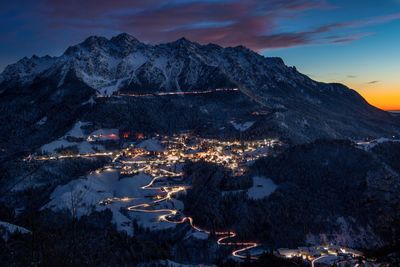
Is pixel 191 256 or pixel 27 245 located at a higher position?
pixel 27 245

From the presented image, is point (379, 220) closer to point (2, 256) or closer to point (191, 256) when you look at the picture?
point (191, 256)

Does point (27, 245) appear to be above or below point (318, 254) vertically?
above

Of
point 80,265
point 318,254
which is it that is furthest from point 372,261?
point 80,265

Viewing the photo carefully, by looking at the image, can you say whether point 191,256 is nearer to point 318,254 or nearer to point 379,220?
point 318,254

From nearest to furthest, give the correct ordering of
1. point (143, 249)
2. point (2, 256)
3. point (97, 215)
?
point (2, 256) → point (143, 249) → point (97, 215)

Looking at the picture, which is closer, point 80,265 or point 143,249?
point 80,265

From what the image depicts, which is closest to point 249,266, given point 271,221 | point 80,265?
point 80,265

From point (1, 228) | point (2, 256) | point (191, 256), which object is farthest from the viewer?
point (191, 256)

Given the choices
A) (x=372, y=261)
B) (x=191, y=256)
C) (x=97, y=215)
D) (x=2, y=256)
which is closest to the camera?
(x=372, y=261)

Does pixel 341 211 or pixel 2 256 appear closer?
pixel 2 256
